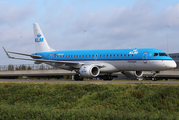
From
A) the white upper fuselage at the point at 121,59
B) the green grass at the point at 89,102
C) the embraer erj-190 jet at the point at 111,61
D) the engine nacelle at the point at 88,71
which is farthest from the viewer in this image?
the engine nacelle at the point at 88,71

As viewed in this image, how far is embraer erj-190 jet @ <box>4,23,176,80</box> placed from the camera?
31.5 meters

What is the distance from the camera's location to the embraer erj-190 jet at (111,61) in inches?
1239

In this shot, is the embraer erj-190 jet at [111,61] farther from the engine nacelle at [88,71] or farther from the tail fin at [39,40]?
the tail fin at [39,40]

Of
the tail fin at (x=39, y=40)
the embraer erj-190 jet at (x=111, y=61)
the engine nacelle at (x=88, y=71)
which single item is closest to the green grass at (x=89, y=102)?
the engine nacelle at (x=88, y=71)

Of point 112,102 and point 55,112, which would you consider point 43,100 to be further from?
point 112,102

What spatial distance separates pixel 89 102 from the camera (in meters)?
17.9

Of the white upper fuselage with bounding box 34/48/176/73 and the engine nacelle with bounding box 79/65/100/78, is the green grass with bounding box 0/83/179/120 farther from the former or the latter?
the white upper fuselage with bounding box 34/48/176/73

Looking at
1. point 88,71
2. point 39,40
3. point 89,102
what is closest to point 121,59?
point 88,71

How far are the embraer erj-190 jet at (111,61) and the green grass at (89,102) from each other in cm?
1274

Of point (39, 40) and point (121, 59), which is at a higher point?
point (39, 40)

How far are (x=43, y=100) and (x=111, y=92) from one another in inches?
197

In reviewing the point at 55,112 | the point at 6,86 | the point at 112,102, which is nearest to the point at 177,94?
the point at 112,102

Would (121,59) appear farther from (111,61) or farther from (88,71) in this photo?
(88,71)

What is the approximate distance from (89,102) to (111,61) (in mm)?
17024
